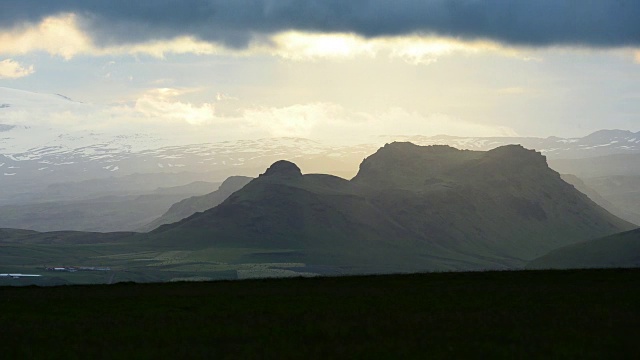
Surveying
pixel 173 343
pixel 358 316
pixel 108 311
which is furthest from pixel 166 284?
pixel 173 343

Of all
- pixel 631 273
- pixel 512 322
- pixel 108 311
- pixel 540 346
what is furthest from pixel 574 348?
pixel 631 273

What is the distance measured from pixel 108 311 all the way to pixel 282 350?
2139cm

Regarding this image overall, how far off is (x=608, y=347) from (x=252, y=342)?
15719 mm

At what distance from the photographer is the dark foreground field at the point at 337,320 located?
38500 millimetres

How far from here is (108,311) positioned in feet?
185

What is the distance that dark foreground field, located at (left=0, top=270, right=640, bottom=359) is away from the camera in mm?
38500

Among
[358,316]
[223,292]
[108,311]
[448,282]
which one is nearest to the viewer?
[358,316]

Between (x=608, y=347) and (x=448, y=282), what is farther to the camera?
(x=448, y=282)

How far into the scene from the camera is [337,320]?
159 ft

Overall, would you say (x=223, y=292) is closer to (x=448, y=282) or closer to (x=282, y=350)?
(x=448, y=282)

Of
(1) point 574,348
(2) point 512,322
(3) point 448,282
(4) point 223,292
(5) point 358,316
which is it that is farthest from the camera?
(3) point 448,282

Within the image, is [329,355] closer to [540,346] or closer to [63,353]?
[540,346]

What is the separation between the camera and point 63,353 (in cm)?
3925

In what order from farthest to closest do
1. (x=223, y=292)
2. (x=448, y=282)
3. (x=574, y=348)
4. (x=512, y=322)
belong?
(x=448, y=282) → (x=223, y=292) → (x=512, y=322) → (x=574, y=348)
